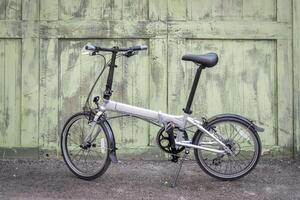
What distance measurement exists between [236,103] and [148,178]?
1.65 m

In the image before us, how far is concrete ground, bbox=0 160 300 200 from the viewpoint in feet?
18.0

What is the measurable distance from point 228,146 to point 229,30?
5.80ft

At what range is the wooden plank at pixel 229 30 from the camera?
6.87 m

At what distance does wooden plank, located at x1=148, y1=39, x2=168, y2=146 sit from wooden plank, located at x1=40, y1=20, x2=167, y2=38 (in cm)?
14

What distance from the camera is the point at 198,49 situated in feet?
22.6

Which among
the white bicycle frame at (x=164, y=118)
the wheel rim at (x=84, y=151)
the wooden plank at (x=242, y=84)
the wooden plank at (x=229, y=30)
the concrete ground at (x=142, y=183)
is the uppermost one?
the wooden plank at (x=229, y=30)

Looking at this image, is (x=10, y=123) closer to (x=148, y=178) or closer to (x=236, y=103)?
(x=148, y=178)

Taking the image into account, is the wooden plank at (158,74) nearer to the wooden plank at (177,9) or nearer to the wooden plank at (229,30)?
the wooden plank at (229,30)

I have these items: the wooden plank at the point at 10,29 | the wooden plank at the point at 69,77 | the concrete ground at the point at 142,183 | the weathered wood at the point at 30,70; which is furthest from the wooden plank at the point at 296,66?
the wooden plank at the point at 10,29

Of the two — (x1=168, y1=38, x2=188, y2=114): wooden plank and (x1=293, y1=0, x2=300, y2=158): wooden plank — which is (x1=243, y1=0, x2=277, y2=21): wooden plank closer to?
(x1=293, y1=0, x2=300, y2=158): wooden plank

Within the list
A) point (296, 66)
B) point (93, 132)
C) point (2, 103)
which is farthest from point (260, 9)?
point (2, 103)

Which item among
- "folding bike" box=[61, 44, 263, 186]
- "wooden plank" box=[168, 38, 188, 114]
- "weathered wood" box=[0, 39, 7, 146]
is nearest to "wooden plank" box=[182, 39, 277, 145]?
"wooden plank" box=[168, 38, 188, 114]

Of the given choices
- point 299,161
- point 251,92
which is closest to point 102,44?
point 251,92

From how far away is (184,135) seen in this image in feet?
19.3
